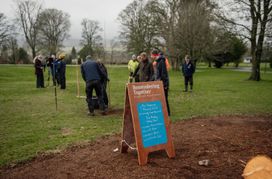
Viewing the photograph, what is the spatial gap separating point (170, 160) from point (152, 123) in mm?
721

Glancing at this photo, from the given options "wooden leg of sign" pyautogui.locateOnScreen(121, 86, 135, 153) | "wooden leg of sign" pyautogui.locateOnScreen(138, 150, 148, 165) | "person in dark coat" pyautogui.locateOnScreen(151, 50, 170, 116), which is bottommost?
"wooden leg of sign" pyautogui.locateOnScreen(138, 150, 148, 165)

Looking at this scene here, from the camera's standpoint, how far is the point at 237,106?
11.0 m

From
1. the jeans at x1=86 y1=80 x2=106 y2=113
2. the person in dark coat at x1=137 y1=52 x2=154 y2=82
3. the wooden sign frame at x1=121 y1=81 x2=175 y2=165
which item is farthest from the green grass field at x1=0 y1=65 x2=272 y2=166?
the wooden sign frame at x1=121 y1=81 x2=175 y2=165

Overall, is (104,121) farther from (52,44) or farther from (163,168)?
(52,44)

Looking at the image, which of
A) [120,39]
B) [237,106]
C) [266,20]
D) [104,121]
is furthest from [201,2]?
[104,121]

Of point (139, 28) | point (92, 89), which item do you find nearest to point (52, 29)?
point (139, 28)

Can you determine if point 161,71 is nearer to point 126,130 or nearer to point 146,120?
point 126,130

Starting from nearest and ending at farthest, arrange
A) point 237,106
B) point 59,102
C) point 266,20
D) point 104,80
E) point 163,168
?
point 163,168, point 104,80, point 237,106, point 59,102, point 266,20

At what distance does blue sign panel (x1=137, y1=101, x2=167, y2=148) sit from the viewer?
16.3 feet

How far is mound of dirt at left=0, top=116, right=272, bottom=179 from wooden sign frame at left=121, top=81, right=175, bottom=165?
22cm

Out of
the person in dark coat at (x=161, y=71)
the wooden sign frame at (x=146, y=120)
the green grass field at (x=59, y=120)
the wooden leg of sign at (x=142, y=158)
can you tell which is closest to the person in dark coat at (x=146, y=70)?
the person in dark coat at (x=161, y=71)

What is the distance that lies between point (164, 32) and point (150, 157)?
34.2m

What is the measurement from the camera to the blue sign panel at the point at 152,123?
16.3ft

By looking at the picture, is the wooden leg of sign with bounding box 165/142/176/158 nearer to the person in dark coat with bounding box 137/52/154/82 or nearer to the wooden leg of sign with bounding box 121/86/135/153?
the wooden leg of sign with bounding box 121/86/135/153
